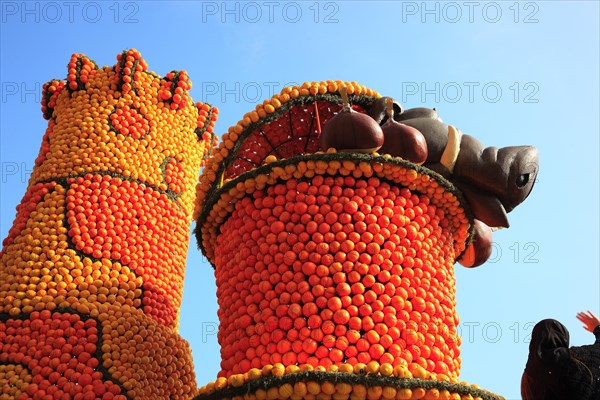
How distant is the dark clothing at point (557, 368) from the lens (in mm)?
5414

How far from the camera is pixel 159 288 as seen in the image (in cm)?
850

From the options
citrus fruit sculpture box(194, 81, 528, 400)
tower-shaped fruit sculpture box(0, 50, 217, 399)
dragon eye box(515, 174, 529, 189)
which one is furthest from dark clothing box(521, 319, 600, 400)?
tower-shaped fruit sculpture box(0, 50, 217, 399)

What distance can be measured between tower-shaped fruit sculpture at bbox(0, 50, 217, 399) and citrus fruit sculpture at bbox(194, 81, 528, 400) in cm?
157

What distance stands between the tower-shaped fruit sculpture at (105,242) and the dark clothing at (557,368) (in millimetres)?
3799

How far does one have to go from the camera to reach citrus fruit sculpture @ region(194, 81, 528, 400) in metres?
5.32

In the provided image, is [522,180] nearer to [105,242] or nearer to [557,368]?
[557,368]

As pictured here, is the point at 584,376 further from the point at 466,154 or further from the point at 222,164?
the point at 222,164

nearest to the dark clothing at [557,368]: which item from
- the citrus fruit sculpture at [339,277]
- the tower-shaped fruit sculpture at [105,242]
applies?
the citrus fruit sculpture at [339,277]

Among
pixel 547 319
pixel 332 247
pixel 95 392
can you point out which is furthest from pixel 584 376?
pixel 95 392

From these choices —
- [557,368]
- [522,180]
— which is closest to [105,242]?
[522,180]

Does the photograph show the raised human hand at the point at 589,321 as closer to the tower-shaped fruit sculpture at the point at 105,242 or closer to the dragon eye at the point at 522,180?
the dragon eye at the point at 522,180

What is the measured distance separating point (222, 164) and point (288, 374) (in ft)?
8.56

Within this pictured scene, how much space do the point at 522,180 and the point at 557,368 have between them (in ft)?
6.82

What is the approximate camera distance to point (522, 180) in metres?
6.95
